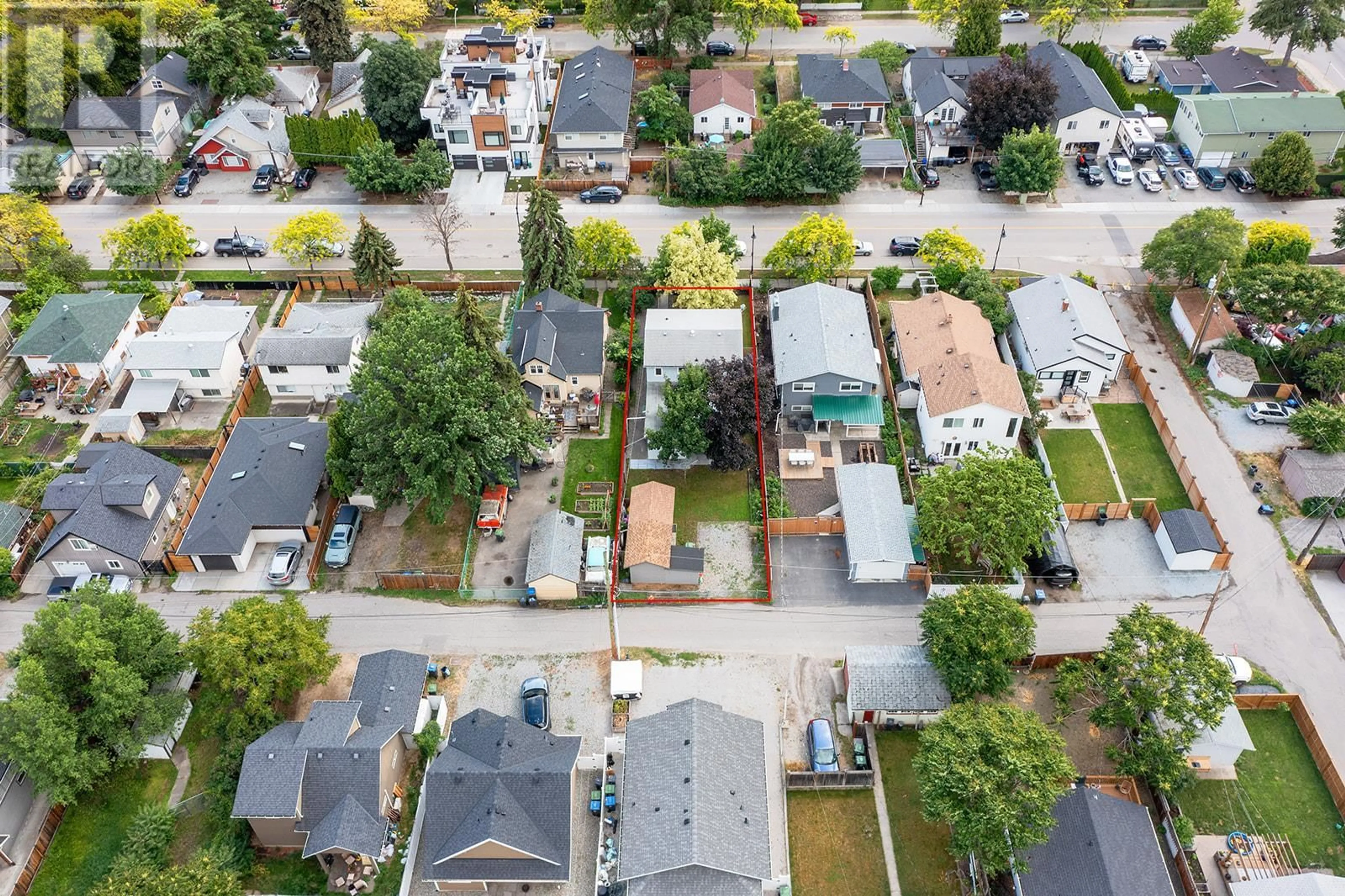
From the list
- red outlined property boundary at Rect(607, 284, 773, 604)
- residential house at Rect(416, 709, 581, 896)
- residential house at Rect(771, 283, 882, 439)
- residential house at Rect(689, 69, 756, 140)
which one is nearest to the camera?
residential house at Rect(416, 709, 581, 896)

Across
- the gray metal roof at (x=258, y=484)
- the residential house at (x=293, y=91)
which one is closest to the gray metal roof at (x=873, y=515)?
the gray metal roof at (x=258, y=484)

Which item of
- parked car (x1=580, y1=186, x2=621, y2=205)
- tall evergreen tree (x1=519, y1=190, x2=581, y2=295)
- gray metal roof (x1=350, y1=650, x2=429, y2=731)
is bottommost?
gray metal roof (x1=350, y1=650, x2=429, y2=731)

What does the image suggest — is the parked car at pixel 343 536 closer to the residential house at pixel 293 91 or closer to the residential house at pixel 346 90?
the residential house at pixel 346 90

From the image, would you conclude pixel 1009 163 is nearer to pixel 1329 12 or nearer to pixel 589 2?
pixel 1329 12

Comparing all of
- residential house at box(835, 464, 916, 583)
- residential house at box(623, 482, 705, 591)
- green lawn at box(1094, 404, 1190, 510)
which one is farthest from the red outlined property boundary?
green lawn at box(1094, 404, 1190, 510)

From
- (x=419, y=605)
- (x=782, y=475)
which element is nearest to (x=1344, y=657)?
(x=782, y=475)

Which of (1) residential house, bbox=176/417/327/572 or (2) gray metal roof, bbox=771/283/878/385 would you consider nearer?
(1) residential house, bbox=176/417/327/572

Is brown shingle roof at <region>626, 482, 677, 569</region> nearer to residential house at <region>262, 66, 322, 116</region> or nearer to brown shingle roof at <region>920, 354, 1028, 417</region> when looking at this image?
brown shingle roof at <region>920, 354, 1028, 417</region>

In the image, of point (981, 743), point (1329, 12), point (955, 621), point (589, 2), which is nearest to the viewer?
point (981, 743)
